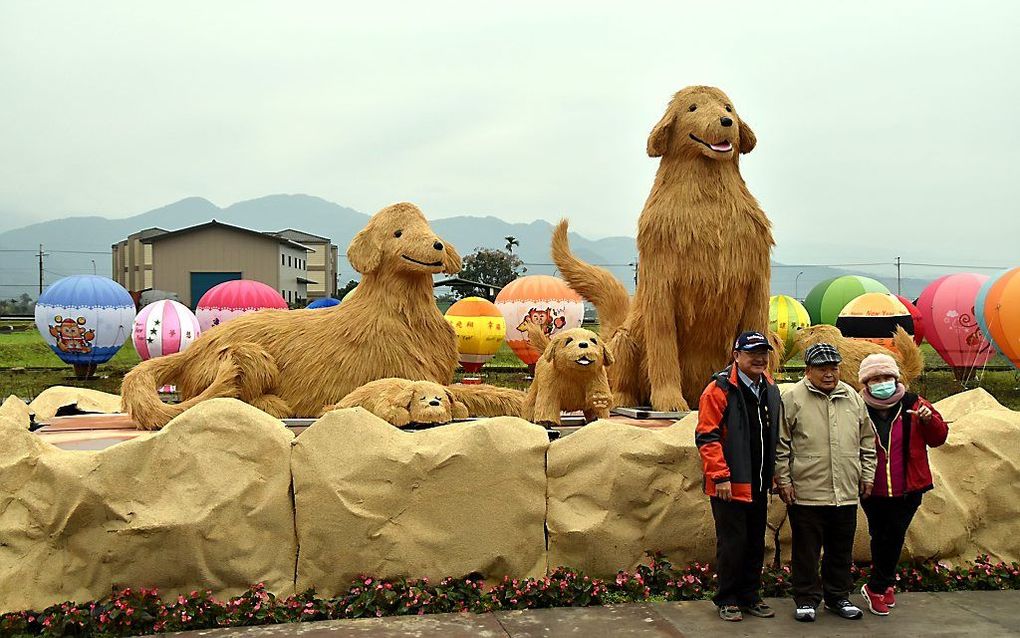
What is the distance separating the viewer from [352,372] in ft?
19.0

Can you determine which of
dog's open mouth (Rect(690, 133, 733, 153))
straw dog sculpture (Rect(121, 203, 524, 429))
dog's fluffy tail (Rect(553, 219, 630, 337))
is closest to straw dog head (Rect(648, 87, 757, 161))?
dog's open mouth (Rect(690, 133, 733, 153))

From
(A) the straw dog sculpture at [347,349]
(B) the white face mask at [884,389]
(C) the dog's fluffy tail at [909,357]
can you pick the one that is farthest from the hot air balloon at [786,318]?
(B) the white face mask at [884,389]

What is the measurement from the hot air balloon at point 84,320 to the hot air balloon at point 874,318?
1464 cm

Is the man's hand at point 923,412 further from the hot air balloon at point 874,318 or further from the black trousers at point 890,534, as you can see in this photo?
the hot air balloon at point 874,318

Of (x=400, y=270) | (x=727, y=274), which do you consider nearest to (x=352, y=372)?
(x=400, y=270)

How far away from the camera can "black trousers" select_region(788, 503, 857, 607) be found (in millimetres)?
3990

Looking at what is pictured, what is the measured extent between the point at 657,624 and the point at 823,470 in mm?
1047

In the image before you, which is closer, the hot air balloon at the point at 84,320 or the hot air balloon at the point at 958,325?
the hot air balloon at the point at 84,320

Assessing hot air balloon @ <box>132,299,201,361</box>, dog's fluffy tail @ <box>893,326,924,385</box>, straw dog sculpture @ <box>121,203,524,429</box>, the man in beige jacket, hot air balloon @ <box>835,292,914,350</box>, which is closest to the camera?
the man in beige jacket

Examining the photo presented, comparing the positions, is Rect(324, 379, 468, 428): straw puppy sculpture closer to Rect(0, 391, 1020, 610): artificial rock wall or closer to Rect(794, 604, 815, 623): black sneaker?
Rect(0, 391, 1020, 610): artificial rock wall

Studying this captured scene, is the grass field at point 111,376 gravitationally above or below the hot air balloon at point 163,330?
below

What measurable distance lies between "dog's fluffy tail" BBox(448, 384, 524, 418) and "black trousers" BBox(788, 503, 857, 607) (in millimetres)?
2327

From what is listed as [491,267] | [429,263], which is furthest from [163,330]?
[491,267]

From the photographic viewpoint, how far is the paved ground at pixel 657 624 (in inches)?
151
